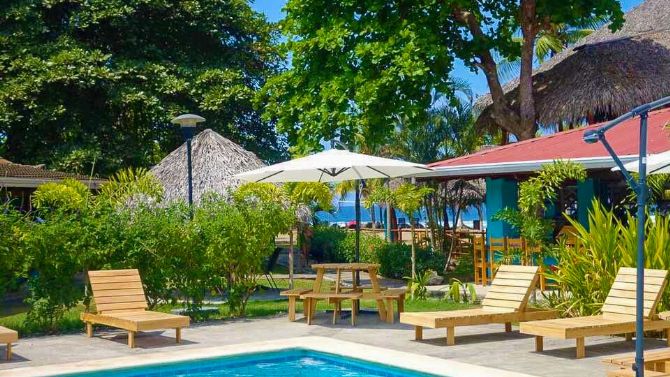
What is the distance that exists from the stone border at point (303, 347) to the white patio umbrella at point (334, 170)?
298 centimetres

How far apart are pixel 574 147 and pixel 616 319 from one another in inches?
314

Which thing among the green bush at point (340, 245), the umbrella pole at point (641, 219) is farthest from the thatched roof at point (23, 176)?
the umbrella pole at point (641, 219)

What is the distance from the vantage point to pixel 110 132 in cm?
3191

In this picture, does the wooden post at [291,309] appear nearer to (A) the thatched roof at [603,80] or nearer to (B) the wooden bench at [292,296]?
(B) the wooden bench at [292,296]

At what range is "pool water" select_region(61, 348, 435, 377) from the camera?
33.2 ft

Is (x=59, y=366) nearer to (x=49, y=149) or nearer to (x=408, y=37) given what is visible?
(x=408, y=37)

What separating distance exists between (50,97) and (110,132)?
8.21 ft

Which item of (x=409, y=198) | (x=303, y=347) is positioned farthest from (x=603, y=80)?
(x=303, y=347)

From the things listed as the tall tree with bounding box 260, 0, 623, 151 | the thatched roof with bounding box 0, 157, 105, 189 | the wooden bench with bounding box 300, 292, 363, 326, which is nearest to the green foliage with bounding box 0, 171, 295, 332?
the wooden bench with bounding box 300, 292, 363, 326

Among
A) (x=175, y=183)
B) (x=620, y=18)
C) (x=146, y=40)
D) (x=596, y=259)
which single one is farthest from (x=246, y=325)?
(x=146, y=40)

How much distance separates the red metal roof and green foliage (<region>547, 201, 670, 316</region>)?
3827 millimetres

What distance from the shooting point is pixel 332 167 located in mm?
14156

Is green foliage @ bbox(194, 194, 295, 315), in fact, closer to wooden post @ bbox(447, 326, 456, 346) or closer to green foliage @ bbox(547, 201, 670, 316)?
wooden post @ bbox(447, 326, 456, 346)

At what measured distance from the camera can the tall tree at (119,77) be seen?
29828 millimetres
